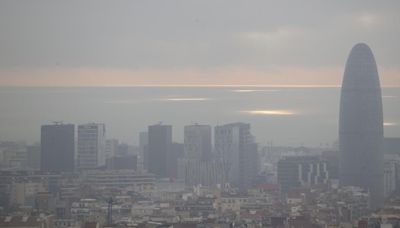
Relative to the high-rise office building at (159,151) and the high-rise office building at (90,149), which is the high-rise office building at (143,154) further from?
the high-rise office building at (90,149)

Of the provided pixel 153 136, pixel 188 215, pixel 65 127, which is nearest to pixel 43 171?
pixel 65 127

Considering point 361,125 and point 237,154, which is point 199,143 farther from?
point 361,125

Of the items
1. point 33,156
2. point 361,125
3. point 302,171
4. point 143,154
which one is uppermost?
point 361,125

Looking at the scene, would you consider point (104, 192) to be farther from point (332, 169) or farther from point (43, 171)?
point (332, 169)

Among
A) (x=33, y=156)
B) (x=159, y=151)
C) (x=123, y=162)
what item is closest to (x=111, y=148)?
(x=123, y=162)

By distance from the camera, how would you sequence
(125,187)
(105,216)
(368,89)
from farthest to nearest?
(368,89) → (125,187) → (105,216)

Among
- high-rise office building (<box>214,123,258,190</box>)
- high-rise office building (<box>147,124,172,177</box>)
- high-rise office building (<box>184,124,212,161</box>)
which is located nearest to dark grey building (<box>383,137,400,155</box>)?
high-rise office building (<box>214,123,258,190</box>)
